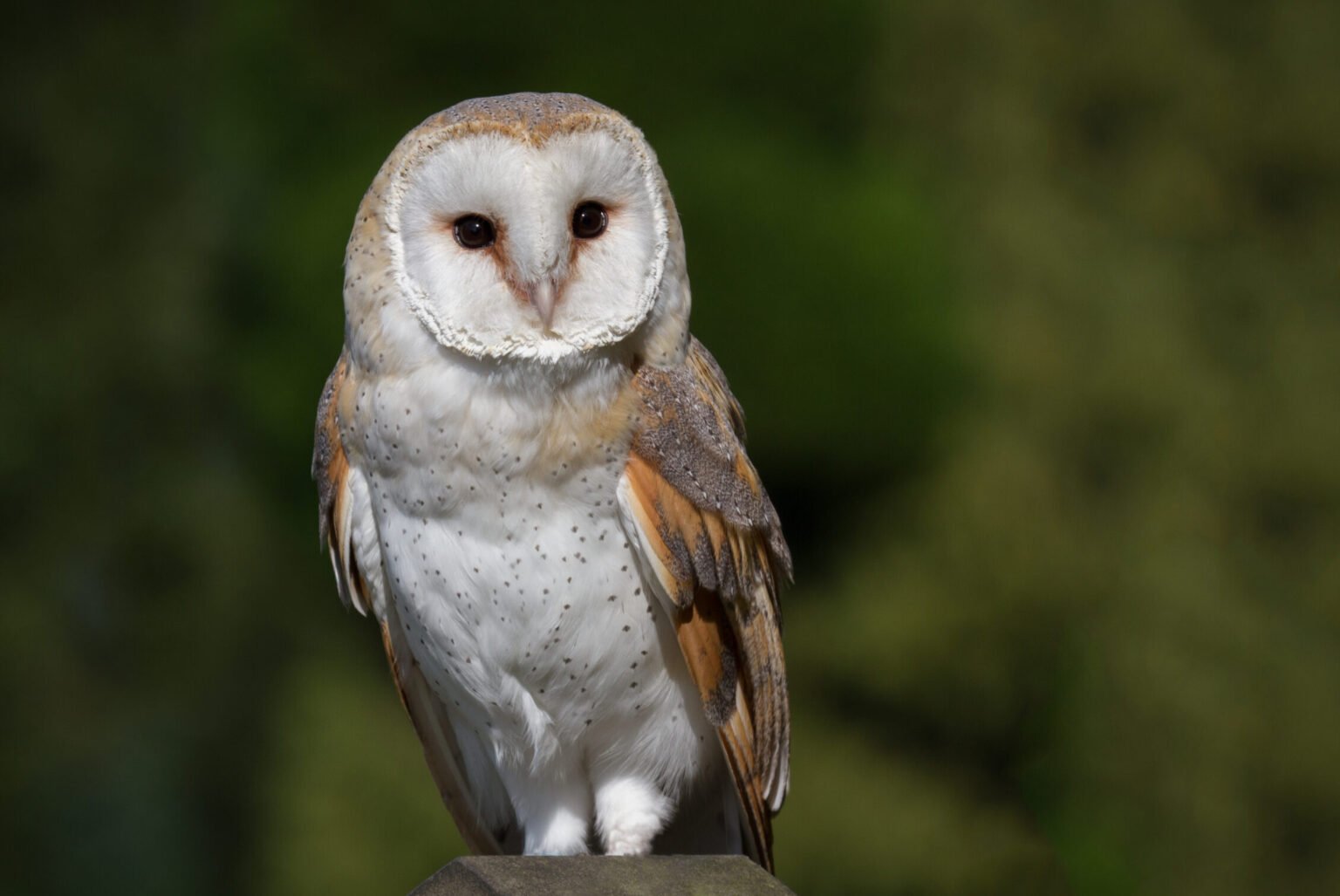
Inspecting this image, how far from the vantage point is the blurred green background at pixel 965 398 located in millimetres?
3865

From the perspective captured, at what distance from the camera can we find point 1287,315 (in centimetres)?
409

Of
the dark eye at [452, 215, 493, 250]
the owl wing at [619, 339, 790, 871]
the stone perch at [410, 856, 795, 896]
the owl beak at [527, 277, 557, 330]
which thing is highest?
the dark eye at [452, 215, 493, 250]

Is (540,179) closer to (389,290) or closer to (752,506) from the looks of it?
(389,290)

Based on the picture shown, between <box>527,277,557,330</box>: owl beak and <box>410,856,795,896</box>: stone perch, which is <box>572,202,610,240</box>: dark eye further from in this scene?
<box>410,856,795,896</box>: stone perch

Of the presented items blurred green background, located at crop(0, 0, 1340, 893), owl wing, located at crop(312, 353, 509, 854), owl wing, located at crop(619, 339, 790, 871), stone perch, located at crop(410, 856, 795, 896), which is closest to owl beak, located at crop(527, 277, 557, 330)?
owl wing, located at crop(619, 339, 790, 871)

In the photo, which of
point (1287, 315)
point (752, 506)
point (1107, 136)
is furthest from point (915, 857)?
point (752, 506)

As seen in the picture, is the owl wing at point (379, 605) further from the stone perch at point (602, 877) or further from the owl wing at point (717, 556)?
the stone perch at point (602, 877)

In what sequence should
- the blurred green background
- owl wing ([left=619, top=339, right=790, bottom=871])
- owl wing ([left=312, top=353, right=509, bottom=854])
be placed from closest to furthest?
owl wing ([left=619, top=339, right=790, bottom=871]), owl wing ([left=312, top=353, right=509, bottom=854]), the blurred green background

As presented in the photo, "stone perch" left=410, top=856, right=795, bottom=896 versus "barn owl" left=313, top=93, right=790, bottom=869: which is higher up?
"barn owl" left=313, top=93, right=790, bottom=869

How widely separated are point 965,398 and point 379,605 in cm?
244

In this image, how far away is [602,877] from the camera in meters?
1.44

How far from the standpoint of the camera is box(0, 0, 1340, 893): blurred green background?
387 centimetres

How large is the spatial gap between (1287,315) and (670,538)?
2859mm

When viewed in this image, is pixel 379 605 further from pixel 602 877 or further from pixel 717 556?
pixel 602 877
